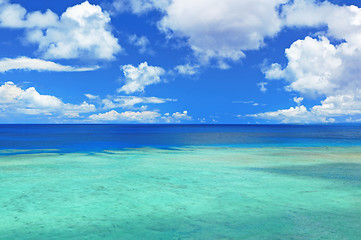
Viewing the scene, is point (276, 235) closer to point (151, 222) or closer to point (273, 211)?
point (273, 211)

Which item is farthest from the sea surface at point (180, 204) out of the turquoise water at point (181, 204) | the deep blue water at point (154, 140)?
the deep blue water at point (154, 140)

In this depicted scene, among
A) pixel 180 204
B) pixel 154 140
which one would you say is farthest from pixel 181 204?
pixel 154 140

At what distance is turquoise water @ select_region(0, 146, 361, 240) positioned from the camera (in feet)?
36.1

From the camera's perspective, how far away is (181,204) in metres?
14.4

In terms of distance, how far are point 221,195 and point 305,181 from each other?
6493mm

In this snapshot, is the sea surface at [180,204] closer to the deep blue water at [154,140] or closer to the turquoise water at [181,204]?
the turquoise water at [181,204]

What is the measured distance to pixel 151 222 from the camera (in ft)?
39.2

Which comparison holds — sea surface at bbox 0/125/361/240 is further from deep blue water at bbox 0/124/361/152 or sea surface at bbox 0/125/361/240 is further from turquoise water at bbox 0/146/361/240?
deep blue water at bbox 0/124/361/152

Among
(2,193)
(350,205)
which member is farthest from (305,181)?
(2,193)

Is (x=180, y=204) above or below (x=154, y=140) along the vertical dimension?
below

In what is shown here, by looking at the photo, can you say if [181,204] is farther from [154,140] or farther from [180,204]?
[154,140]

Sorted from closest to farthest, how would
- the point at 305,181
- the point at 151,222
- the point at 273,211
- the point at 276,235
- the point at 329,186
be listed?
the point at 276,235 < the point at 151,222 < the point at 273,211 < the point at 329,186 < the point at 305,181

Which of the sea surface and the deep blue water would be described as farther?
the deep blue water

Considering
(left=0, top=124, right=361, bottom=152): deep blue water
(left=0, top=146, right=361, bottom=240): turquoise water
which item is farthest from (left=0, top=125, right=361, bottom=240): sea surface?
(left=0, top=124, right=361, bottom=152): deep blue water
